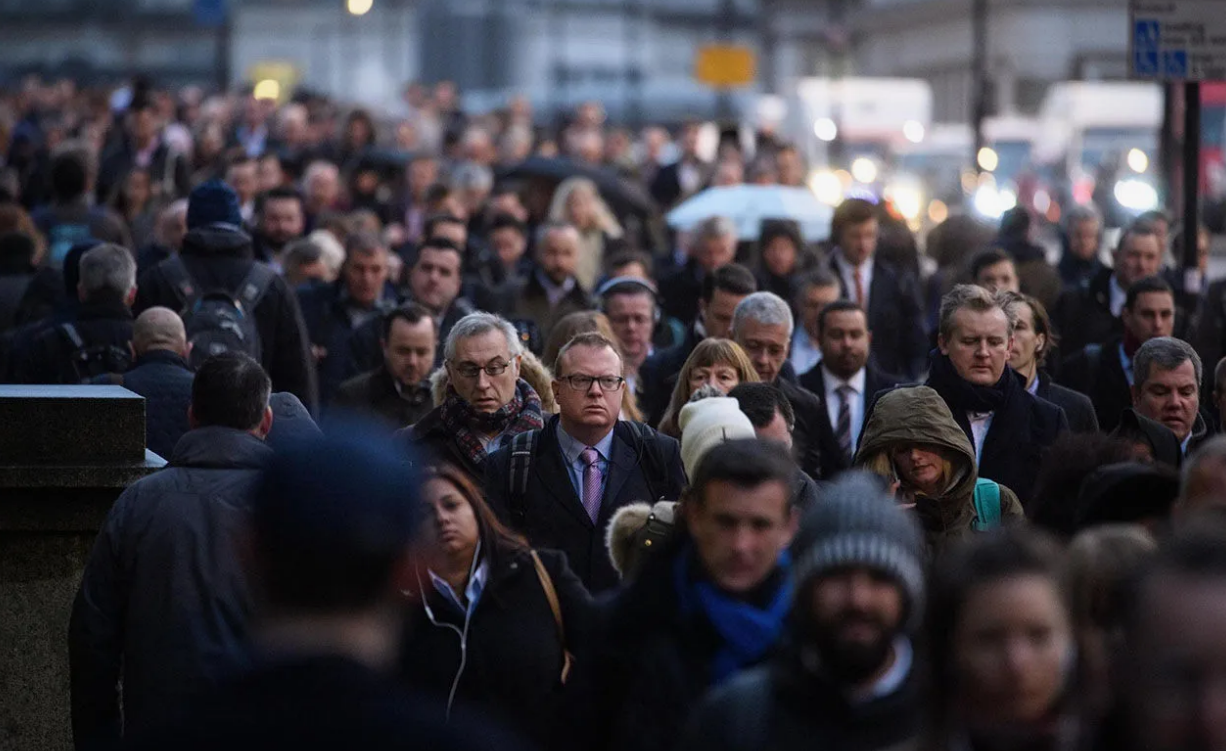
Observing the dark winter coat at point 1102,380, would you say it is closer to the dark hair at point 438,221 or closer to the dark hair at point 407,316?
the dark hair at point 407,316

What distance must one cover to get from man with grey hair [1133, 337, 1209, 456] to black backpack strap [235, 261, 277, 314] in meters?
4.36

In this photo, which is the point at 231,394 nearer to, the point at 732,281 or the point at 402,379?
the point at 402,379

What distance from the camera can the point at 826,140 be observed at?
42.4m

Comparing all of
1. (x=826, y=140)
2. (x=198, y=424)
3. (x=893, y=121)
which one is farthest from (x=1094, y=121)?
(x=198, y=424)

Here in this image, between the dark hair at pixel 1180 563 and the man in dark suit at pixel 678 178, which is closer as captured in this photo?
the dark hair at pixel 1180 563

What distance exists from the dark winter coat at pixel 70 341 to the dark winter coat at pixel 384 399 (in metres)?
1.04

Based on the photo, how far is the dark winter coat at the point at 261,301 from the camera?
11.5 meters

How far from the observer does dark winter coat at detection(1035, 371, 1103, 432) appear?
33.1 feet

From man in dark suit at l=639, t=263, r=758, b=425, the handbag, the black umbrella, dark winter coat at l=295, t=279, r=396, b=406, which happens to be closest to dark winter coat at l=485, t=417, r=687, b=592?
the handbag

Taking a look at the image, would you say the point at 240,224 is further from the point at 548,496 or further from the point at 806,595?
the point at 806,595

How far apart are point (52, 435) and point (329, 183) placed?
1112 centimetres

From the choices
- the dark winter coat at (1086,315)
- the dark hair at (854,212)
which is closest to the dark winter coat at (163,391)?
the dark hair at (854,212)

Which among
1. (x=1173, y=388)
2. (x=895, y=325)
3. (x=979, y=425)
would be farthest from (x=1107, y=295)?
(x=1173, y=388)

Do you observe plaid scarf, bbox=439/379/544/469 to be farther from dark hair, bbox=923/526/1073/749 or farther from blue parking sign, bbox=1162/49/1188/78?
blue parking sign, bbox=1162/49/1188/78
